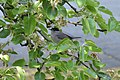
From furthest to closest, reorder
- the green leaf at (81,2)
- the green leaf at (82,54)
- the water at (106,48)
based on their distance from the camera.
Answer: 1. the water at (106,48)
2. the green leaf at (82,54)
3. the green leaf at (81,2)

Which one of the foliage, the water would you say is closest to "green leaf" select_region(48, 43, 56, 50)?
the foliage

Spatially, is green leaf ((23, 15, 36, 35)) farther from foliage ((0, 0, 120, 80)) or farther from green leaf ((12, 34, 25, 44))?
green leaf ((12, 34, 25, 44))

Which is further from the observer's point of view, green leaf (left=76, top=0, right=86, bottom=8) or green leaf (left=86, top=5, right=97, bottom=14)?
green leaf (left=86, top=5, right=97, bottom=14)

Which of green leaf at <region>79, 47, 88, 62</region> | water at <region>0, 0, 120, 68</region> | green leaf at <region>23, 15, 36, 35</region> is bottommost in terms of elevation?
water at <region>0, 0, 120, 68</region>

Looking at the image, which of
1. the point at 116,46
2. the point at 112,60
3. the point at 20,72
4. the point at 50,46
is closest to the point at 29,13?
the point at 50,46

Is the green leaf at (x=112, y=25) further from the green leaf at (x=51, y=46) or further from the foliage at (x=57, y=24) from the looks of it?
the green leaf at (x=51, y=46)

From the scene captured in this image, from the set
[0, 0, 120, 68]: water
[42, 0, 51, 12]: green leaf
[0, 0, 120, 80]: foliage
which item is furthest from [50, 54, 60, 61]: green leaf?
[0, 0, 120, 68]: water

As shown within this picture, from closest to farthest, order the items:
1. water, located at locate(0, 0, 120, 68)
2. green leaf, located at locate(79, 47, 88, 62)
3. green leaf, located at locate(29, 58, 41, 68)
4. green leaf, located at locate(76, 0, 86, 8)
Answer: green leaf, located at locate(76, 0, 86, 8)
green leaf, located at locate(79, 47, 88, 62)
green leaf, located at locate(29, 58, 41, 68)
water, located at locate(0, 0, 120, 68)

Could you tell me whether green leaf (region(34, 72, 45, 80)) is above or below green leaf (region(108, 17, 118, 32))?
below

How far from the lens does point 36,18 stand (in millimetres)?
1543

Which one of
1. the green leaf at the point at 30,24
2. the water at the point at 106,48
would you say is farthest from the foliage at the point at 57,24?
the water at the point at 106,48

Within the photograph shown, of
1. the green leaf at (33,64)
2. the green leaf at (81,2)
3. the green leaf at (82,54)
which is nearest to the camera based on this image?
the green leaf at (81,2)

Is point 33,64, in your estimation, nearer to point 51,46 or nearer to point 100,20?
point 51,46

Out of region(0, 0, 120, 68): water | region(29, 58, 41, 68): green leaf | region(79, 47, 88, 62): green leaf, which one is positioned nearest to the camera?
region(79, 47, 88, 62): green leaf
